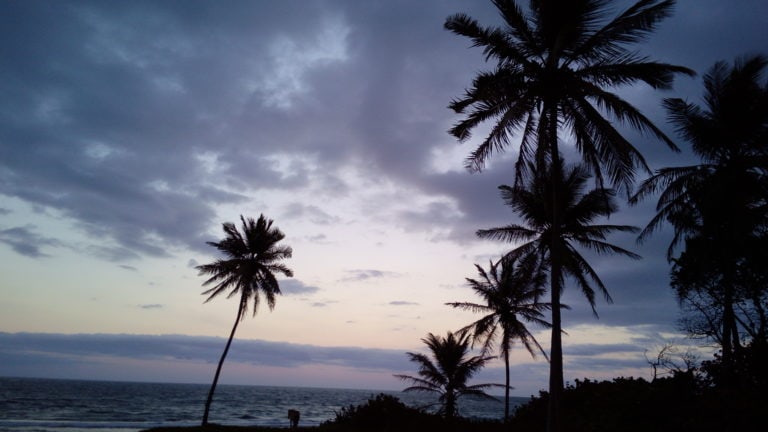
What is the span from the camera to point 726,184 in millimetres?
15609

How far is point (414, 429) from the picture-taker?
18.2 metres

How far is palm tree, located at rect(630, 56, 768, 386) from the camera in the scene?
15750 millimetres

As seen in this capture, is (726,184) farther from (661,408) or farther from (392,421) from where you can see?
(392,421)

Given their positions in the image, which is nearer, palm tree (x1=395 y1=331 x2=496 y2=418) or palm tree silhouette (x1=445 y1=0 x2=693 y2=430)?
palm tree silhouette (x1=445 y1=0 x2=693 y2=430)

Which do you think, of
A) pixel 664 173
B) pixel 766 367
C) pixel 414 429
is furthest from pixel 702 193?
pixel 414 429

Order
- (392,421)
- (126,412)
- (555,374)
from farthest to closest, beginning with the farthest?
(126,412), (392,421), (555,374)

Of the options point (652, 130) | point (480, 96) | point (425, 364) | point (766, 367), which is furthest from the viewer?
point (425, 364)

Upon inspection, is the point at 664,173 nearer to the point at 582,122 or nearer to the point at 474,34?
Answer: the point at 582,122

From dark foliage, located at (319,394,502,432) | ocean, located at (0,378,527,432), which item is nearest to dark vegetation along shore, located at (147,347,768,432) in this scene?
dark foliage, located at (319,394,502,432)

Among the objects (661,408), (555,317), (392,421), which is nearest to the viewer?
(555,317)

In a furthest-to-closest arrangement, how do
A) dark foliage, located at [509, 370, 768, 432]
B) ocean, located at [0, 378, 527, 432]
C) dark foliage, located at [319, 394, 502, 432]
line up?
ocean, located at [0, 378, 527, 432]
dark foliage, located at [319, 394, 502, 432]
dark foliage, located at [509, 370, 768, 432]

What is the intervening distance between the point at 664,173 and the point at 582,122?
26.4 feet

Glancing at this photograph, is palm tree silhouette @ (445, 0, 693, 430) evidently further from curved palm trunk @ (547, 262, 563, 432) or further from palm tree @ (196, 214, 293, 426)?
palm tree @ (196, 214, 293, 426)

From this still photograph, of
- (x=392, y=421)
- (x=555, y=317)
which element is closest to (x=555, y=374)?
(x=555, y=317)
